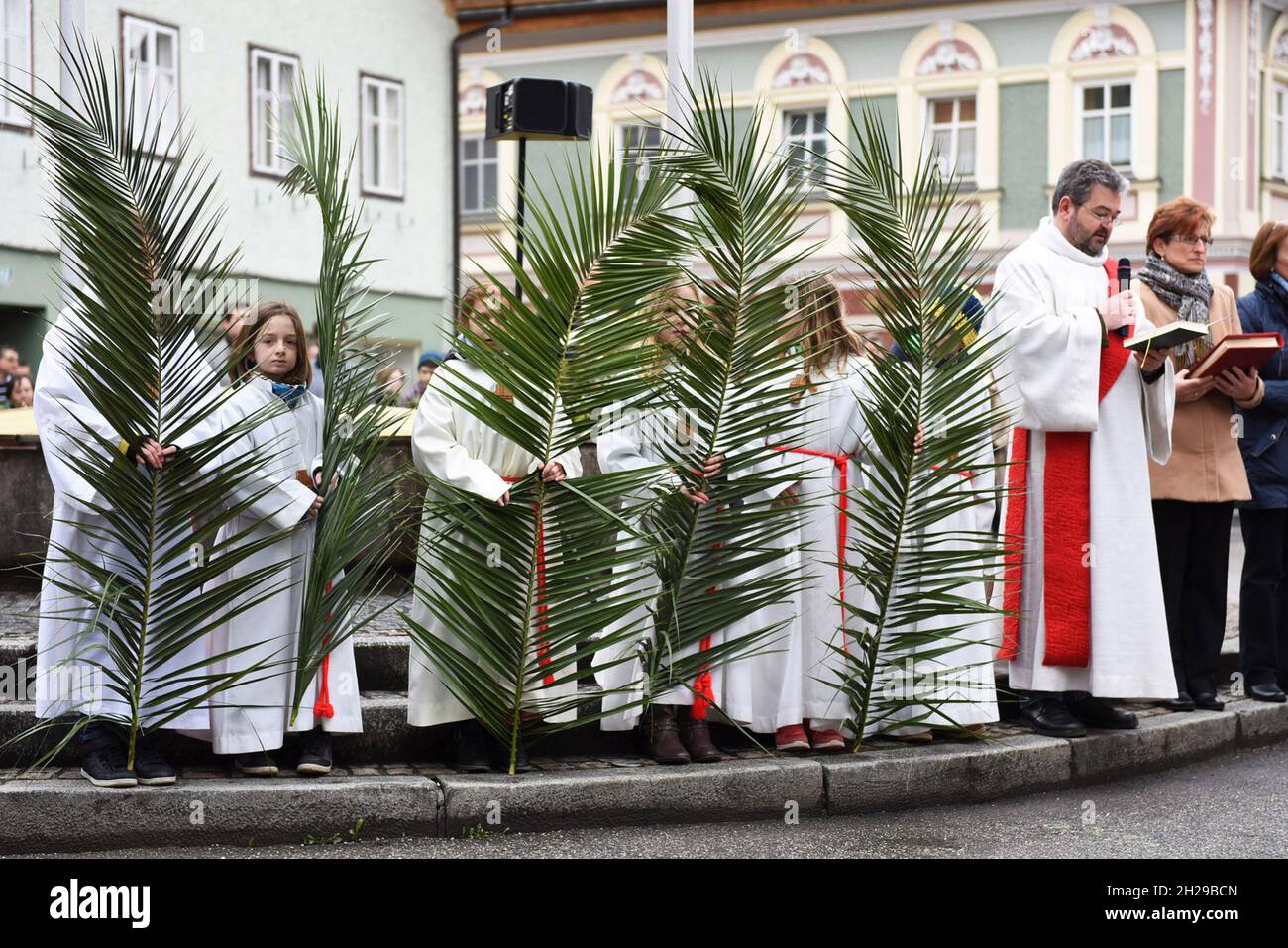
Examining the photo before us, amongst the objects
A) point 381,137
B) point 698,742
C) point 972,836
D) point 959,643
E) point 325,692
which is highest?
point 381,137

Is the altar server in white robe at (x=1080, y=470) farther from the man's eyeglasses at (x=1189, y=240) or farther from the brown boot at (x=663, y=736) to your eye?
the brown boot at (x=663, y=736)

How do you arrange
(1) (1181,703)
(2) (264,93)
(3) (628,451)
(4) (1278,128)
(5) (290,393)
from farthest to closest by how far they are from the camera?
(4) (1278,128)
(2) (264,93)
(1) (1181,703)
(3) (628,451)
(5) (290,393)

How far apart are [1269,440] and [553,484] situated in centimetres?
345

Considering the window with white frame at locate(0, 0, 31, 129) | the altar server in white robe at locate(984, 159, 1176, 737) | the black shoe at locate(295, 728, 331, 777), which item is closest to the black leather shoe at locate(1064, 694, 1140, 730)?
the altar server in white robe at locate(984, 159, 1176, 737)

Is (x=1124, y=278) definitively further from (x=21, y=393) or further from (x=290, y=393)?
(x=21, y=393)

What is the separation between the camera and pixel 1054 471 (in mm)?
7152

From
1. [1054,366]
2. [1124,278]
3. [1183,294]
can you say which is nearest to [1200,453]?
[1183,294]

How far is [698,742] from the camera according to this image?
657 centimetres

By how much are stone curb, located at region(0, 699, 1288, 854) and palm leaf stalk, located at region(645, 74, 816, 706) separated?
1.35 ft

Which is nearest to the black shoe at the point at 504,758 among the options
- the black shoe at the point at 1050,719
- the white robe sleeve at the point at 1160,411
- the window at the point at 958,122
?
the black shoe at the point at 1050,719

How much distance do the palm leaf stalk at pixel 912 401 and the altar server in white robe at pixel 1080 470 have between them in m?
0.42

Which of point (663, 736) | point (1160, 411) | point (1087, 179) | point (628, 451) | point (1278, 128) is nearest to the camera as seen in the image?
point (628, 451)

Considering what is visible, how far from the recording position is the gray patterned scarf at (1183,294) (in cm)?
760

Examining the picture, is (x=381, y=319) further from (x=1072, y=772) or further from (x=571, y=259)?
(x=1072, y=772)
